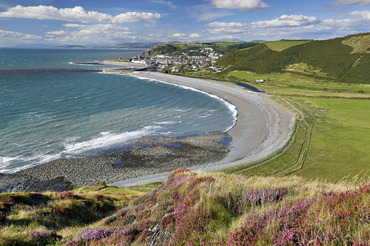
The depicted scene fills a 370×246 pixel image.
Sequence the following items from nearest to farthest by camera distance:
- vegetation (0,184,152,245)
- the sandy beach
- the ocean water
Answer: vegetation (0,184,152,245), the sandy beach, the ocean water

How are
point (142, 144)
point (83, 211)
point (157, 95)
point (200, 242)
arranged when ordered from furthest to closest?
1. point (157, 95)
2. point (142, 144)
3. point (83, 211)
4. point (200, 242)

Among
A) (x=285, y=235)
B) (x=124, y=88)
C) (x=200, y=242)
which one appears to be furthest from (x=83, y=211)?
(x=124, y=88)

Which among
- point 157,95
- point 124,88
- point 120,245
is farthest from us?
point 124,88

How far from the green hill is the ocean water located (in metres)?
89.1

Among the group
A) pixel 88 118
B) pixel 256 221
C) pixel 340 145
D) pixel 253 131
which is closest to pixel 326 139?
pixel 340 145

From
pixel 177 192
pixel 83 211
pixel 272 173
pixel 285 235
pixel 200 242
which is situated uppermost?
pixel 285 235

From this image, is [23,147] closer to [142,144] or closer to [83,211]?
[142,144]

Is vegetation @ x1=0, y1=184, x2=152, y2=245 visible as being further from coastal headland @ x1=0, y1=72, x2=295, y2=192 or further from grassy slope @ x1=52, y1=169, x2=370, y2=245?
coastal headland @ x1=0, y1=72, x2=295, y2=192

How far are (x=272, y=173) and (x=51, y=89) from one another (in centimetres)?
9807

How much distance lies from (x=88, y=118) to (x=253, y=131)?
4467 cm

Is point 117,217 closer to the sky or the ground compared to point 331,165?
closer to the sky

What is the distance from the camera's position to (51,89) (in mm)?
97250

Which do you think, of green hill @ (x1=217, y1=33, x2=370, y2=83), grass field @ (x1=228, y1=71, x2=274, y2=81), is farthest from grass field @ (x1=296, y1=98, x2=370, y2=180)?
grass field @ (x1=228, y1=71, x2=274, y2=81)

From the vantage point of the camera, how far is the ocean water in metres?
43.3
